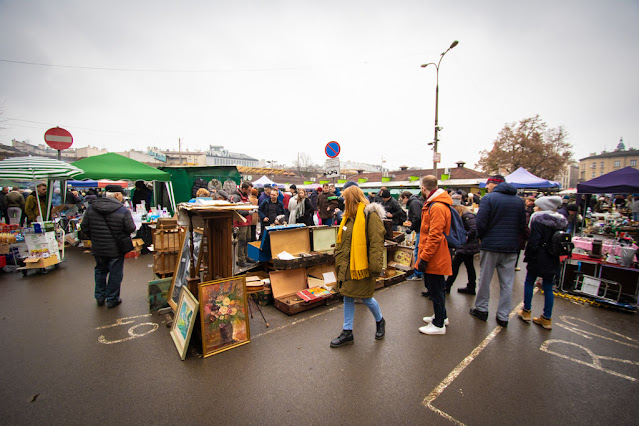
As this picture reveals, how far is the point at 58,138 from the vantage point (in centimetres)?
761

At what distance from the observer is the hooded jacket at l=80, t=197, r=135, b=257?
13.6 feet

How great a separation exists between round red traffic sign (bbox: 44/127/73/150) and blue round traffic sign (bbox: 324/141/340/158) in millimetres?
7500

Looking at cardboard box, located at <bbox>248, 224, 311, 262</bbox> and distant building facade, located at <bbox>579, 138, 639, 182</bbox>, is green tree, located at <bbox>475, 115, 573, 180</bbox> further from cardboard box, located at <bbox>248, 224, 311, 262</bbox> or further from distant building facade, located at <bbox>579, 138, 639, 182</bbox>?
distant building facade, located at <bbox>579, 138, 639, 182</bbox>

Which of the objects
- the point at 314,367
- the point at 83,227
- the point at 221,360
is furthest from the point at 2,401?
the point at 314,367

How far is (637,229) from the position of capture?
19.4ft

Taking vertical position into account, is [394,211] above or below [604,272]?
above

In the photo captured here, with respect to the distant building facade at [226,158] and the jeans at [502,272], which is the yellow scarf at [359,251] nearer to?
the jeans at [502,272]

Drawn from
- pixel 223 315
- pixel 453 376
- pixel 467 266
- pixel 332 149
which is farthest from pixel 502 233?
pixel 332 149

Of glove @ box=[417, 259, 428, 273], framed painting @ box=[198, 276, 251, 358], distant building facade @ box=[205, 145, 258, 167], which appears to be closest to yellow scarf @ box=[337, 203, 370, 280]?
glove @ box=[417, 259, 428, 273]

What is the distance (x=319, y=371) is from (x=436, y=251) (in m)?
2.03

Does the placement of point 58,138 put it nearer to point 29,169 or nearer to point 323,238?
point 29,169

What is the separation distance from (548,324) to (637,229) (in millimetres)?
4518

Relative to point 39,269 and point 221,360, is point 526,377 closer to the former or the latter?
point 221,360

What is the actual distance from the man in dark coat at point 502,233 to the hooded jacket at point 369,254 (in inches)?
67.1
